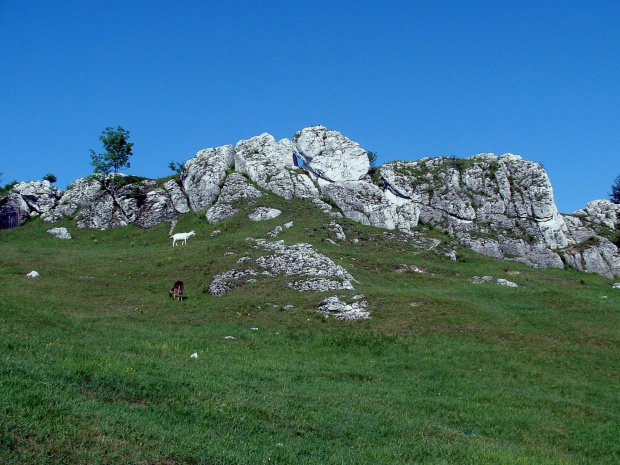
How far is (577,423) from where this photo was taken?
17.6 metres

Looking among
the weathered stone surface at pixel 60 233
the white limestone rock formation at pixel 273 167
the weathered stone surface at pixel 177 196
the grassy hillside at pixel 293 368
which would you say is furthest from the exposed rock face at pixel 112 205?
the grassy hillside at pixel 293 368

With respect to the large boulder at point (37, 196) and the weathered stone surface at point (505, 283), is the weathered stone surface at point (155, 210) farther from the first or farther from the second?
the weathered stone surface at point (505, 283)

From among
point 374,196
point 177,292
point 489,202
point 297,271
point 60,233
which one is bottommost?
point 177,292

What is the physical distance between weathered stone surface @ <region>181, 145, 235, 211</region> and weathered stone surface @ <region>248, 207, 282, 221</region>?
9.69 metres

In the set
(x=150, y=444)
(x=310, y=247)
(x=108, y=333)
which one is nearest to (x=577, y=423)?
(x=150, y=444)

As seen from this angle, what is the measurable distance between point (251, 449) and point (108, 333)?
15051mm

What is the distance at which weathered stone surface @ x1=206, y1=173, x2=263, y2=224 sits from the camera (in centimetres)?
6188

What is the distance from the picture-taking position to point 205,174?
69.2 meters

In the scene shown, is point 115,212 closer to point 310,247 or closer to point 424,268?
point 310,247

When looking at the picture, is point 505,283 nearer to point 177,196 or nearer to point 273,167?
point 273,167

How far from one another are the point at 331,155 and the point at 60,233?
37473 millimetres

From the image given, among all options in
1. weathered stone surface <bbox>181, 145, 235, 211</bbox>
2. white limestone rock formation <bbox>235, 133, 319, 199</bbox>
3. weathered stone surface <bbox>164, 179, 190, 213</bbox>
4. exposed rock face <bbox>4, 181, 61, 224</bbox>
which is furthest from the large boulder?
white limestone rock formation <bbox>235, 133, 319, 199</bbox>

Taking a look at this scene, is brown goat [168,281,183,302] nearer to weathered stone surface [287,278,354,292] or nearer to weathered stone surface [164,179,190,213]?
weathered stone surface [287,278,354,292]

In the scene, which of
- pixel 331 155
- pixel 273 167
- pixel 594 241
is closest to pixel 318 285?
pixel 273 167
